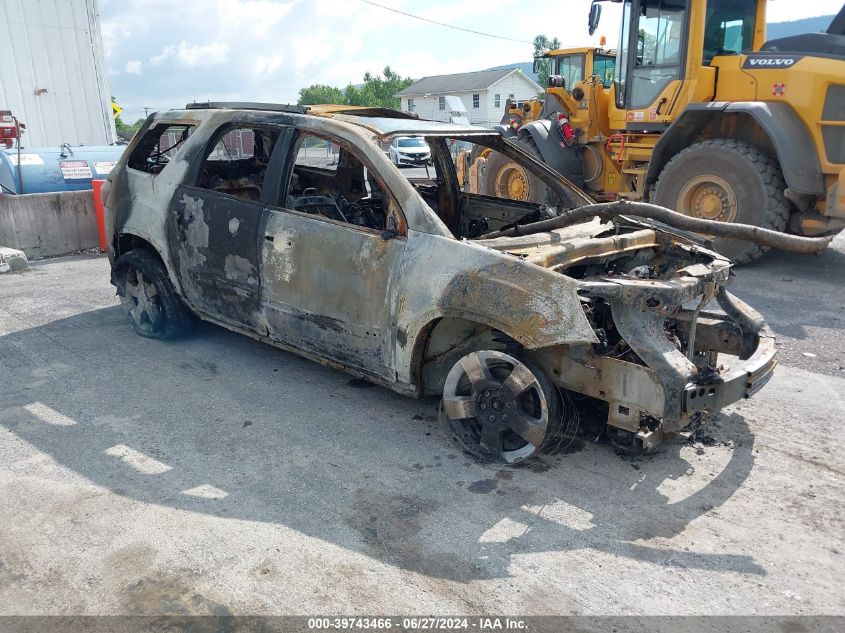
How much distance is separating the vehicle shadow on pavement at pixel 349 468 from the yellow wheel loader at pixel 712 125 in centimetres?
340

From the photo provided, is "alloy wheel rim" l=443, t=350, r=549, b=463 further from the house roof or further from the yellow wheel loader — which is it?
the house roof

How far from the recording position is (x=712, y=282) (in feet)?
12.4

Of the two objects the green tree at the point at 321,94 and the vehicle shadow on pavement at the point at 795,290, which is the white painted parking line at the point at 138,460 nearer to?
the vehicle shadow on pavement at the point at 795,290

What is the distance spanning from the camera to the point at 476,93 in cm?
5269

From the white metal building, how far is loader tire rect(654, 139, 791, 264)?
9.92 meters

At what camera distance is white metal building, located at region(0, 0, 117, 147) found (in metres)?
11.2

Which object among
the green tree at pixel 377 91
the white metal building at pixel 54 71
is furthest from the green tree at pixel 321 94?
the white metal building at pixel 54 71

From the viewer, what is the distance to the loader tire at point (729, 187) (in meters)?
7.70

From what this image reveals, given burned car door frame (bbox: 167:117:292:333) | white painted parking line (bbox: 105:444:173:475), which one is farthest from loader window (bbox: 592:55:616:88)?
white painted parking line (bbox: 105:444:173:475)

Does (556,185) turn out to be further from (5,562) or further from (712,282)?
(5,562)

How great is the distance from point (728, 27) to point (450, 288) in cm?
723

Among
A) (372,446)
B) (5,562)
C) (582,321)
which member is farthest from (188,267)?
(582,321)

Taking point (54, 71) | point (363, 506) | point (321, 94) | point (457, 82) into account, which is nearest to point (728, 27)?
point (363, 506)

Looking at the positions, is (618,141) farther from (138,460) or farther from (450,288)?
(138,460)
